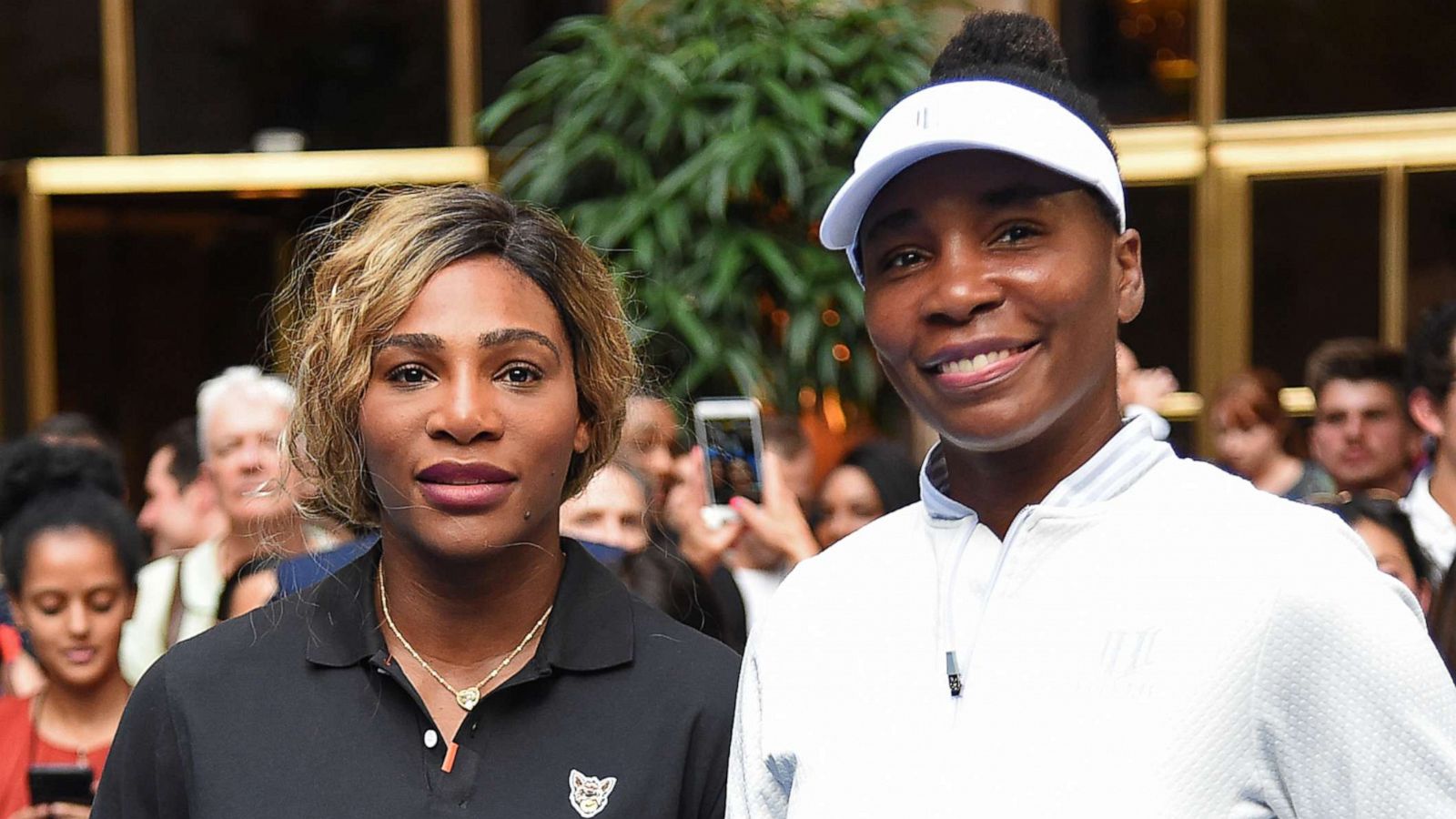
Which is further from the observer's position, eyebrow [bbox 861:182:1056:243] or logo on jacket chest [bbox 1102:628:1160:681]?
eyebrow [bbox 861:182:1056:243]

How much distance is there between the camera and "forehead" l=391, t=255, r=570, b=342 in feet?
7.88

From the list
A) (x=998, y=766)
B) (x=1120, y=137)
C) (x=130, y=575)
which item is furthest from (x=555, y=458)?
(x=1120, y=137)

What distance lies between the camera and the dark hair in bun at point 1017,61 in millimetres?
2094

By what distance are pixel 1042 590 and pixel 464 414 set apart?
0.76 metres

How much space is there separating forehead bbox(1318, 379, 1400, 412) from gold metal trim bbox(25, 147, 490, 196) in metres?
4.56

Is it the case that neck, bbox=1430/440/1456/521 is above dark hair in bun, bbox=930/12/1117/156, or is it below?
below

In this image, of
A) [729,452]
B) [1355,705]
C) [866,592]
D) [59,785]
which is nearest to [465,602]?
[866,592]

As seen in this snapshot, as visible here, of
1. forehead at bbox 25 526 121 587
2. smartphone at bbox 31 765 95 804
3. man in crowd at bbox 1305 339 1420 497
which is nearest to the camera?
smartphone at bbox 31 765 95 804

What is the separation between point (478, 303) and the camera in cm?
242

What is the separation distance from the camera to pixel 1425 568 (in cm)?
442

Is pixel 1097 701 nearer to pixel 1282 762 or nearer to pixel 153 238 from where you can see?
pixel 1282 762

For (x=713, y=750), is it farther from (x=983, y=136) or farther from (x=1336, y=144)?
(x=1336, y=144)

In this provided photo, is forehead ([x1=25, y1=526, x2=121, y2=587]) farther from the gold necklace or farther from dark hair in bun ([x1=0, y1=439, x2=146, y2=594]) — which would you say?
the gold necklace

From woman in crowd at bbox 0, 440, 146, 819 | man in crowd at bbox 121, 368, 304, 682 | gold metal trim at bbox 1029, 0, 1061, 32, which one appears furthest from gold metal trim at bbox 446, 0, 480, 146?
woman in crowd at bbox 0, 440, 146, 819
